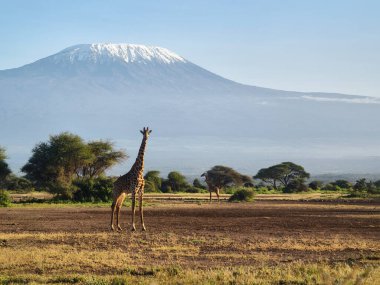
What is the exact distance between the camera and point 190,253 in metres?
17.1

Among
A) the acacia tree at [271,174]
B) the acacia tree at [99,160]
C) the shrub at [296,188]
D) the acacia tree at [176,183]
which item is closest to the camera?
the acacia tree at [99,160]

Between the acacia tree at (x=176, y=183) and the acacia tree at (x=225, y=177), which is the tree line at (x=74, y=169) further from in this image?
the acacia tree at (x=176, y=183)

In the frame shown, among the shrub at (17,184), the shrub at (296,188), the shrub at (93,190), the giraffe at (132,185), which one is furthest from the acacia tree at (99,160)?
the giraffe at (132,185)

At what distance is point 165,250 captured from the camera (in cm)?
1755

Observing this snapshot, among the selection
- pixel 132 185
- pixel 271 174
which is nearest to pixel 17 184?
pixel 271 174

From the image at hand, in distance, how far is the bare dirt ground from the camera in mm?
16297

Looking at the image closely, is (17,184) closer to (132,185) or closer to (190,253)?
(132,185)

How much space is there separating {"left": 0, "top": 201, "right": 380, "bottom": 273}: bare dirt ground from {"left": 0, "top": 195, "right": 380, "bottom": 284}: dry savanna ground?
0.02 meters

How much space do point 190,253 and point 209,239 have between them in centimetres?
Result: 311

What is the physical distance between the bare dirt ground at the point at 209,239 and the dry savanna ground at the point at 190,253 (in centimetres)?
2

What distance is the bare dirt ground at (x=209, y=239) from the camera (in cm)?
1630

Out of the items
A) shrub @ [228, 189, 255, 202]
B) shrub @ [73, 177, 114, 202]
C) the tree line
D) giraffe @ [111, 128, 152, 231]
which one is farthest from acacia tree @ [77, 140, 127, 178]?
giraffe @ [111, 128, 152, 231]

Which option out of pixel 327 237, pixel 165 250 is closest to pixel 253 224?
pixel 327 237

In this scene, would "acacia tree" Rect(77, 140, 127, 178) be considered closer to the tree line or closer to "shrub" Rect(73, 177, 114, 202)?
the tree line
